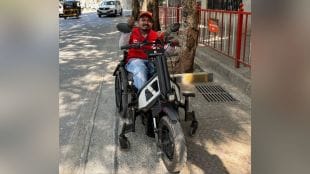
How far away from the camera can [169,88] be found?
4.19 metres

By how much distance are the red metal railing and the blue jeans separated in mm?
2229

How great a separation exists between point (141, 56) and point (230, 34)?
4.47 meters

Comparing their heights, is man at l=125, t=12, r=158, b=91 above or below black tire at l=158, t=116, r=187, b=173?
above

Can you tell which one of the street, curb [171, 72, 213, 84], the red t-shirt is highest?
the red t-shirt

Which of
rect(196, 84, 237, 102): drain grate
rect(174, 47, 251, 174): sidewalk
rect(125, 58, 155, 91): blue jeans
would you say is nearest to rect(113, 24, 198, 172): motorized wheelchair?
rect(125, 58, 155, 91): blue jeans

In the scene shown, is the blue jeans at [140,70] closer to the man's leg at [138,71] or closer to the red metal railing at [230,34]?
the man's leg at [138,71]

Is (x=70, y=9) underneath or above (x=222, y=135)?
above

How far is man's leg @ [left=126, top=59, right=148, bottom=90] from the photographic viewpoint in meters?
4.79

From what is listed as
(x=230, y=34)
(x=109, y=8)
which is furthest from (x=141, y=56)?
(x=109, y=8)

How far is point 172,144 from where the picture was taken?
398cm

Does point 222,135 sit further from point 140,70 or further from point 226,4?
point 226,4

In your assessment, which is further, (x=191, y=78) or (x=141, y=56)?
(x=191, y=78)

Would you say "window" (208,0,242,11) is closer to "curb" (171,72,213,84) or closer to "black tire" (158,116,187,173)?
"curb" (171,72,213,84)
